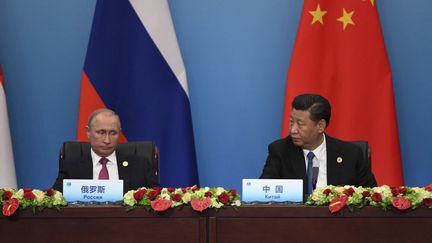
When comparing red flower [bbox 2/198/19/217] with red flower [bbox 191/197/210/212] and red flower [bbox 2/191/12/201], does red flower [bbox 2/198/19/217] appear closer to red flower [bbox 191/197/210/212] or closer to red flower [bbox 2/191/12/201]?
red flower [bbox 2/191/12/201]

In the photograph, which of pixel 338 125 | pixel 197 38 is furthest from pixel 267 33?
pixel 338 125

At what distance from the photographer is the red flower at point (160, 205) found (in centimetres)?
267

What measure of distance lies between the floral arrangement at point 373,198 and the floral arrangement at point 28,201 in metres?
0.93

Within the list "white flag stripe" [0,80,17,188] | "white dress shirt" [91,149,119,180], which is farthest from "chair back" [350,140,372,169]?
"white flag stripe" [0,80,17,188]

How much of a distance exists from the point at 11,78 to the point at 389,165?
8.19 ft

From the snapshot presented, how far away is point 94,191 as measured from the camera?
2.90m

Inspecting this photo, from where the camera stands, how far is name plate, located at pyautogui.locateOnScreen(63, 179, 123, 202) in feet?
9.46

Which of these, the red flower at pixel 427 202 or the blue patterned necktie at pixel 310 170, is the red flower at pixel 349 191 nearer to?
the red flower at pixel 427 202

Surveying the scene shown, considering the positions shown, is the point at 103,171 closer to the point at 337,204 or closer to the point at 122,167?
the point at 122,167

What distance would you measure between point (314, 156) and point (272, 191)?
0.94m

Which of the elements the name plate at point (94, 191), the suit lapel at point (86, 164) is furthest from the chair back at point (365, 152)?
the name plate at point (94, 191)

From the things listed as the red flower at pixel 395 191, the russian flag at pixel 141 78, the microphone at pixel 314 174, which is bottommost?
the red flower at pixel 395 191

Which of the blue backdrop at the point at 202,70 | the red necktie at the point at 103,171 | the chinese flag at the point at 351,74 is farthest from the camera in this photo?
the blue backdrop at the point at 202,70

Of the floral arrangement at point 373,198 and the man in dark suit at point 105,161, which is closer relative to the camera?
the floral arrangement at point 373,198
